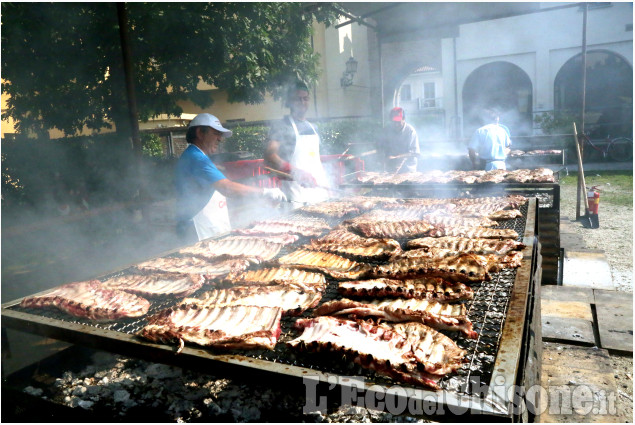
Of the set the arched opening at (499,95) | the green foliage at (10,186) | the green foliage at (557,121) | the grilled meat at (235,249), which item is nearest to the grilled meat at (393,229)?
the grilled meat at (235,249)

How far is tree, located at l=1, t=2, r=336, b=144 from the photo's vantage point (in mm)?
7789

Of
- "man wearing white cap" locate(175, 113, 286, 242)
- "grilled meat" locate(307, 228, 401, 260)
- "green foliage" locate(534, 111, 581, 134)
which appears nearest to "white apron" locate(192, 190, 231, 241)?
"man wearing white cap" locate(175, 113, 286, 242)

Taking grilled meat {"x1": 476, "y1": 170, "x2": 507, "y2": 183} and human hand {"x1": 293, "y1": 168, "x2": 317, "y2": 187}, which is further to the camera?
grilled meat {"x1": 476, "y1": 170, "x2": 507, "y2": 183}

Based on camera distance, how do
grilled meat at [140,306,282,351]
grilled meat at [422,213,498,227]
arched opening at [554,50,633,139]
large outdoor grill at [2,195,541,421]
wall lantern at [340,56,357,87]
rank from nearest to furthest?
1. large outdoor grill at [2,195,541,421]
2. grilled meat at [140,306,282,351]
3. grilled meat at [422,213,498,227]
4. arched opening at [554,50,633,139]
5. wall lantern at [340,56,357,87]

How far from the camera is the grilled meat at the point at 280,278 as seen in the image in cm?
324

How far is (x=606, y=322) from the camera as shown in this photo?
5.32m

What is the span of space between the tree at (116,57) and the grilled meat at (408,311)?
721 cm

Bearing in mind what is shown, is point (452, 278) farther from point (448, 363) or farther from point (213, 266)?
point (213, 266)

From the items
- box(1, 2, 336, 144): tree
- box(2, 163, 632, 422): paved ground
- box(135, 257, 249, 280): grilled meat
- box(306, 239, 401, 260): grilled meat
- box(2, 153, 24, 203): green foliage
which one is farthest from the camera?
box(2, 153, 24, 203): green foliage

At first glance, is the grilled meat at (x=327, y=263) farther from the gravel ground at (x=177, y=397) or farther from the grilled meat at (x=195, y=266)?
the gravel ground at (x=177, y=397)

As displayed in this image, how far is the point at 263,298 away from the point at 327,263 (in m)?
0.86

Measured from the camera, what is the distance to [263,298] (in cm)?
301

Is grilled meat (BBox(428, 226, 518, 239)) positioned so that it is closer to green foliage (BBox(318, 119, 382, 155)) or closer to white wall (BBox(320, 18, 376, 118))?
green foliage (BBox(318, 119, 382, 155))

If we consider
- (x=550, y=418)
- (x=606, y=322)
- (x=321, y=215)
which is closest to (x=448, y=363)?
(x=550, y=418)
